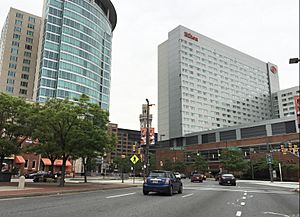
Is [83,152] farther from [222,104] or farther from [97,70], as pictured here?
[222,104]

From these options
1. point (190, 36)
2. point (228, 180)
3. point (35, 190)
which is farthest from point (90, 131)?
point (190, 36)

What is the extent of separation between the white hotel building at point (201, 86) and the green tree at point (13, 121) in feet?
286

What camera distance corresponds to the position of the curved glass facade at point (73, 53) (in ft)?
278

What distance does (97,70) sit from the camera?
3875 inches

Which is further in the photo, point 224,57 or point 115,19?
point 224,57

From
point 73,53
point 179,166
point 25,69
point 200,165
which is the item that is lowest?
point 179,166

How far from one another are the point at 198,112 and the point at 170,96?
42.6ft

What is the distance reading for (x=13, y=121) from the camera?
1023 inches

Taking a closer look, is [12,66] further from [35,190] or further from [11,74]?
[35,190]

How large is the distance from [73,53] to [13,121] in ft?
222

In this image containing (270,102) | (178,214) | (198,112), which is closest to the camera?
(178,214)

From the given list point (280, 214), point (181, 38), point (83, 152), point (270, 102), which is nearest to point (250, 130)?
point (181, 38)

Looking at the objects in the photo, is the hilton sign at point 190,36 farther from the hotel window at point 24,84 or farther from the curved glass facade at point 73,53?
the hotel window at point 24,84

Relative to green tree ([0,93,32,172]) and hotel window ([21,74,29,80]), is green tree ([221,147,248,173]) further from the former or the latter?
hotel window ([21,74,29,80])
